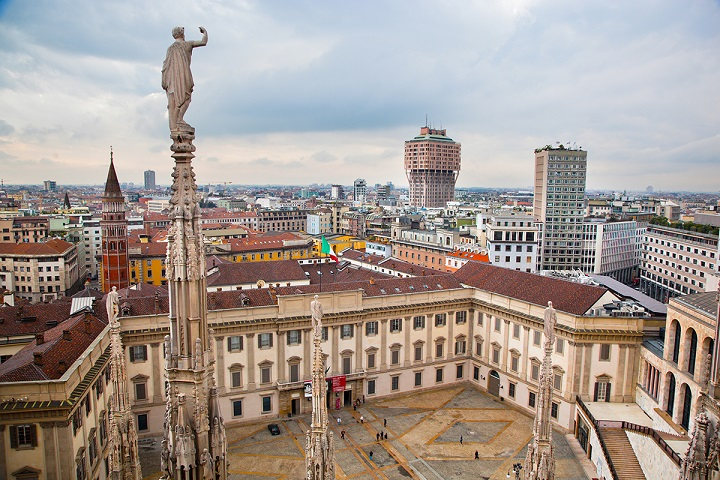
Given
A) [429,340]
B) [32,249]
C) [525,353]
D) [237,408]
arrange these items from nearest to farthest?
1. [237,408]
2. [525,353]
3. [429,340]
4. [32,249]

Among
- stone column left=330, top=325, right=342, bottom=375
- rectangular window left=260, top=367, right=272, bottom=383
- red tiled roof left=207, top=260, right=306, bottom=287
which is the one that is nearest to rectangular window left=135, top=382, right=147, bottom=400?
rectangular window left=260, top=367, right=272, bottom=383

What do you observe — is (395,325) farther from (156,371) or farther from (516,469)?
(156,371)

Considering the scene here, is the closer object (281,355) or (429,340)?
(281,355)

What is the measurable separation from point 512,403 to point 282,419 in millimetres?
23810

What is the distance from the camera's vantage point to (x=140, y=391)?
1909 inches

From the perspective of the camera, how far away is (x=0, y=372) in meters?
34.2

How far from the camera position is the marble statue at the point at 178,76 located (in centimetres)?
1123

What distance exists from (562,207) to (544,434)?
126078mm

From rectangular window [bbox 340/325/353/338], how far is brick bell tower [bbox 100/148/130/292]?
51428 millimetres

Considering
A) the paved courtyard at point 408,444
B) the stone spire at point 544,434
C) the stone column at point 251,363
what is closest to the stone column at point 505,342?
the paved courtyard at point 408,444

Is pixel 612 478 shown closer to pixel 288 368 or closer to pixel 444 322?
pixel 444 322

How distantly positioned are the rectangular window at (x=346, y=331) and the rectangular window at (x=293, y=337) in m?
4.51

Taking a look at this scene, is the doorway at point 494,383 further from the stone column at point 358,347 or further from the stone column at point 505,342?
the stone column at point 358,347

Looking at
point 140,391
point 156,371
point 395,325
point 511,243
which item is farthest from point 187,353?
point 511,243
